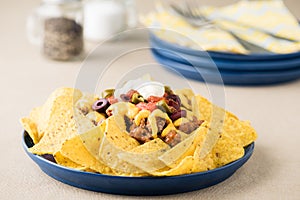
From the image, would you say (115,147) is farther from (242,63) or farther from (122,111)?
(242,63)

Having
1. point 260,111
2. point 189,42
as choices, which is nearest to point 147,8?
point 189,42

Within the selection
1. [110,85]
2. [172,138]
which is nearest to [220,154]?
[172,138]

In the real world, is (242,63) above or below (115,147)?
below

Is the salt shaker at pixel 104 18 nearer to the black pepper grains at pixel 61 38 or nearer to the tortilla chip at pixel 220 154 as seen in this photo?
the black pepper grains at pixel 61 38

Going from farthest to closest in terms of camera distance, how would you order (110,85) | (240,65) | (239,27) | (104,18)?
(104,18) → (239,27) → (240,65) → (110,85)

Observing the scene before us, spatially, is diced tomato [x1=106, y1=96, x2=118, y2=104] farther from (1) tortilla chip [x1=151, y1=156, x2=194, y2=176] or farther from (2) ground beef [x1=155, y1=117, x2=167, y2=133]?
(1) tortilla chip [x1=151, y1=156, x2=194, y2=176]

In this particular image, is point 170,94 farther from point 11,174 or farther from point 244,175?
point 11,174

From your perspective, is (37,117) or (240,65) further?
(240,65)

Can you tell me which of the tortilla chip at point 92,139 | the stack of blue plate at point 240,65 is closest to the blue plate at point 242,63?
the stack of blue plate at point 240,65
